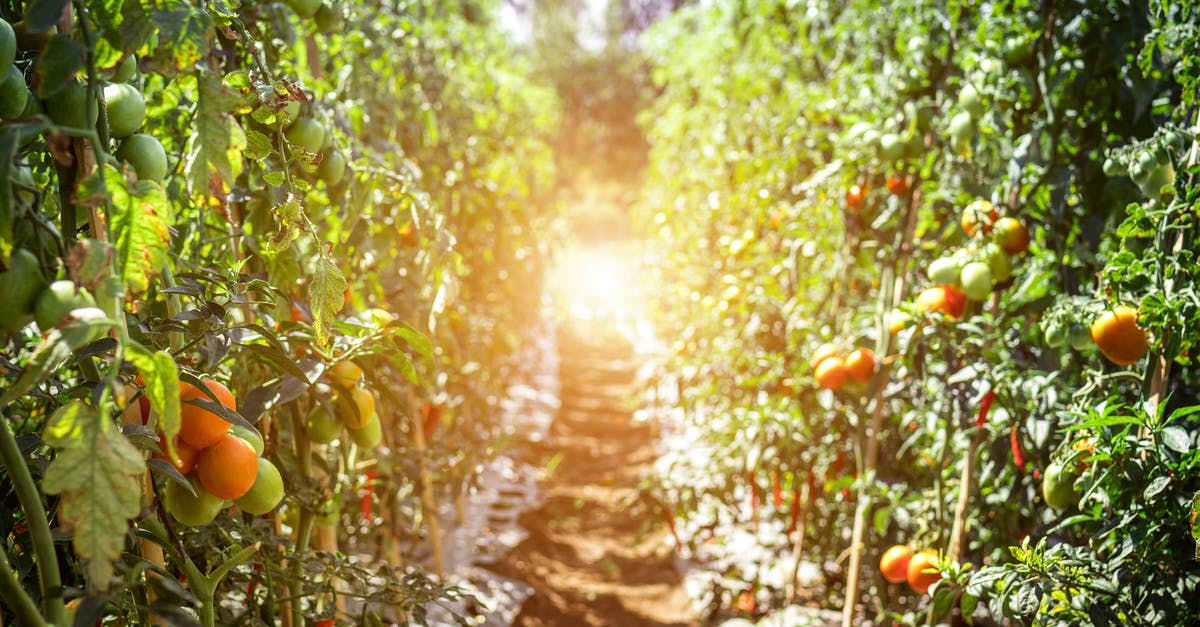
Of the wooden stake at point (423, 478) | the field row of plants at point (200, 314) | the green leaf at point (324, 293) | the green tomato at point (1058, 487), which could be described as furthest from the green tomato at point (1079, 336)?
the wooden stake at point (423, 478)

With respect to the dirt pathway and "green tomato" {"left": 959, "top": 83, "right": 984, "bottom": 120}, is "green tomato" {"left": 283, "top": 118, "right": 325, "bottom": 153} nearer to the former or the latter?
"green tomato" {"left": 959, "top": 83, "right": 984, "bottom": 120}

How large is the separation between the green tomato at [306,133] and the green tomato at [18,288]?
0.48 meters

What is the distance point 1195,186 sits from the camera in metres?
1.01

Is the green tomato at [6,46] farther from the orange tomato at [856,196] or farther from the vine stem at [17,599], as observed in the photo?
the orange tomato at [856,196]

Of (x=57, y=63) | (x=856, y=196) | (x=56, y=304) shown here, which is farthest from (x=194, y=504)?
(x=856, y=196)

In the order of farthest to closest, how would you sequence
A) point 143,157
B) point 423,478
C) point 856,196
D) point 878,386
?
point 423,478, point 856,196, point 878,386, point 143,157

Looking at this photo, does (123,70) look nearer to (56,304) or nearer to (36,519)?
(56,304)

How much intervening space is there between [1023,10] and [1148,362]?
74cm

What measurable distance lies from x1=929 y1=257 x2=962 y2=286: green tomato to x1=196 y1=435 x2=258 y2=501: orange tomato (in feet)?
3.86

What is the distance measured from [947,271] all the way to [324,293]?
3.60 feet

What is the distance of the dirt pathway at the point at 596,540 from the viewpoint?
2500 mm

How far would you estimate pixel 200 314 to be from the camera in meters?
0.77

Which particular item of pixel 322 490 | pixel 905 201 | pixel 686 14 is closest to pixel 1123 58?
pixel 905 201

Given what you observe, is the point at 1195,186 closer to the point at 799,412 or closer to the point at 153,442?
the point at 799,412
